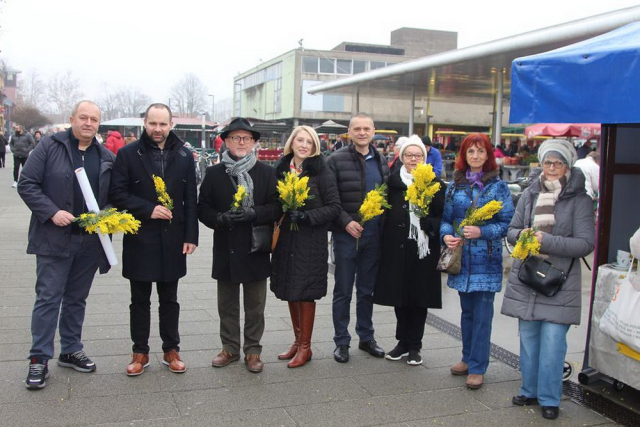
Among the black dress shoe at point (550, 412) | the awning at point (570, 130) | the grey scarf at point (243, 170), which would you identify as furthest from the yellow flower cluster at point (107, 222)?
the awning at point (570, 130)

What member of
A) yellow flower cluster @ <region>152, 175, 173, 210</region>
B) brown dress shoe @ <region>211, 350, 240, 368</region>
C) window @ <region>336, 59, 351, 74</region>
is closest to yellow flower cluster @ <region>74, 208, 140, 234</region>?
yellow flower cluster @ <region>152, 175, 173, 210</region>

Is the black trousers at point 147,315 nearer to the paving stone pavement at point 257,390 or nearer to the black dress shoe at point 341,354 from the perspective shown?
the paving stone pavement at point 257,390

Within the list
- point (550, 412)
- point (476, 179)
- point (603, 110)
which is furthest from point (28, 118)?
point (603, 110)

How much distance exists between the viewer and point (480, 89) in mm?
30250

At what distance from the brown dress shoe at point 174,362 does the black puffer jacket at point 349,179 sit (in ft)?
5.33

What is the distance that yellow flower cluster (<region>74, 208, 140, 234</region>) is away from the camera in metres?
4.26

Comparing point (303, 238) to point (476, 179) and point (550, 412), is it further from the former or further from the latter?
point (550, 412)

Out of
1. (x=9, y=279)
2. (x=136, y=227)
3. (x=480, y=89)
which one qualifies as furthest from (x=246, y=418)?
(x=480, y=89)

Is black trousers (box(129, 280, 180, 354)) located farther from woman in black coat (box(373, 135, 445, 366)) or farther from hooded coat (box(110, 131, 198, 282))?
woman in black coat (box(373, 135, 445, 366))

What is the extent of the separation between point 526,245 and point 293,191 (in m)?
1.71

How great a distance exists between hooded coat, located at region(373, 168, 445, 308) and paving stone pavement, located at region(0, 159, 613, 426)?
574 mm

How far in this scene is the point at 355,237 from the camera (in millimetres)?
5082

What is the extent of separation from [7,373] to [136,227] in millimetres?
1491

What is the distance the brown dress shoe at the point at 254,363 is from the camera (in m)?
4.76
